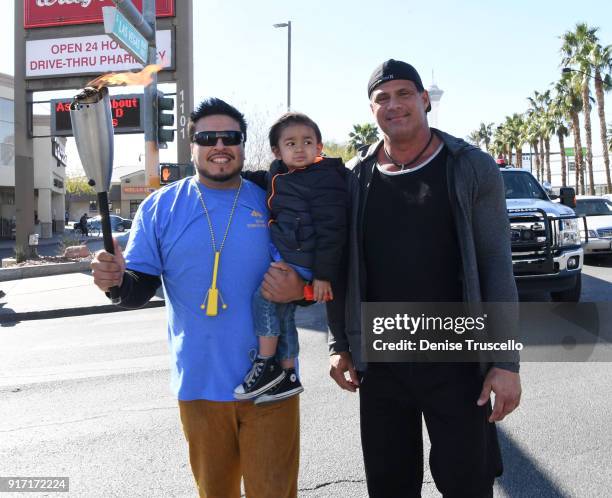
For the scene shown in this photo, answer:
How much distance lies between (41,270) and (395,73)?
16.4m

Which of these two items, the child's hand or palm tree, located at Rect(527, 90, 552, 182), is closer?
the child's hand

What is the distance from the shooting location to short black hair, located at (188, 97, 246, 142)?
101 inches

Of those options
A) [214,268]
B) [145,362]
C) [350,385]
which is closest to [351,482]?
[350,385]

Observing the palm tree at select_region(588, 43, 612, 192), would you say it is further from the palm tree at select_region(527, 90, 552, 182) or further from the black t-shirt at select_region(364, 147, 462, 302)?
the black t-shirt at select_region(364, 147, 462, 302)

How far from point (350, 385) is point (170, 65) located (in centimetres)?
1595

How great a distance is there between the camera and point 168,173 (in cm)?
1179

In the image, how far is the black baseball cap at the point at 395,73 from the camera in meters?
2.61

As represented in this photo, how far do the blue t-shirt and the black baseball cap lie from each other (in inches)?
34.3

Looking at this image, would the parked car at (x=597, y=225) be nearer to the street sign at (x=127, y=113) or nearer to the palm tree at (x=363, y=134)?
the street sign at (x=127, y=113)

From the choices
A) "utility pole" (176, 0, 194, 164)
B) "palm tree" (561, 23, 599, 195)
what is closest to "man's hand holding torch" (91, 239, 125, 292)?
"utility pole" (176, 0, 194, 164)

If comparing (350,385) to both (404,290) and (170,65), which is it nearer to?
(404,290)

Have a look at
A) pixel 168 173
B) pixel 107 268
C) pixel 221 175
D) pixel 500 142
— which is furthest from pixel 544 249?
pixel 500 142

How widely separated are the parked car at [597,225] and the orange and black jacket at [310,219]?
12.0m

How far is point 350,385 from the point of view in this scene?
2.77 m
